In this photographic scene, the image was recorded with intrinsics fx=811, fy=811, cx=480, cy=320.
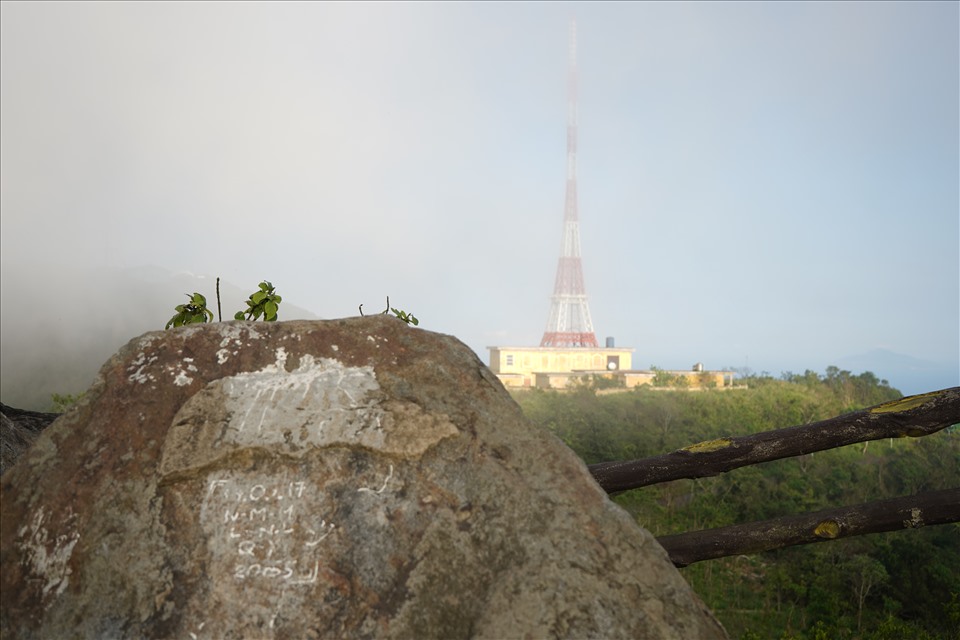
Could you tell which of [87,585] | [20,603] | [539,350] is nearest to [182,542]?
[87,585]

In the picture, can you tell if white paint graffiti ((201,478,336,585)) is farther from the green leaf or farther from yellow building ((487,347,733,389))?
yellow building ((487,347,733,389))

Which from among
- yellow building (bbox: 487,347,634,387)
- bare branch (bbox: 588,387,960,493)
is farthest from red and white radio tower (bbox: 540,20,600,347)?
bare branch (bbox: 588,387,960,493)

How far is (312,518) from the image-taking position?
316cm

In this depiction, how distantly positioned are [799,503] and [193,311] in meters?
17.2

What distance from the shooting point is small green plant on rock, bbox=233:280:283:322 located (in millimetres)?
5256

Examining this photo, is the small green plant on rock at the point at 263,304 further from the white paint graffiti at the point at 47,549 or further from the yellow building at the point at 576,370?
the yellow building at the point at 576,370

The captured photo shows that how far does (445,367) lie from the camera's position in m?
3.71

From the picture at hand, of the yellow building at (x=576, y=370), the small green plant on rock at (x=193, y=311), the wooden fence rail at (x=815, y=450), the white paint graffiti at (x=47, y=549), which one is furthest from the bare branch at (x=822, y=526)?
the yellow building at (x=576, y=370)

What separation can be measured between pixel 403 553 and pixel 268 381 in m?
0.99

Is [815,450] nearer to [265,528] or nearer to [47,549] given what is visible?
[265,528]

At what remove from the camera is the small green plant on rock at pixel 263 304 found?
5.26m

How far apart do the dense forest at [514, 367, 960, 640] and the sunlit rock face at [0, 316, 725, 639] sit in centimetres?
498

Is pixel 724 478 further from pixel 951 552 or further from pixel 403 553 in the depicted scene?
pixel 403 553

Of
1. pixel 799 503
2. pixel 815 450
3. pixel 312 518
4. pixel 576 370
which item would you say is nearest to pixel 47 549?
pixel 312 518
